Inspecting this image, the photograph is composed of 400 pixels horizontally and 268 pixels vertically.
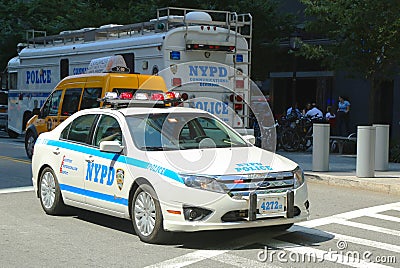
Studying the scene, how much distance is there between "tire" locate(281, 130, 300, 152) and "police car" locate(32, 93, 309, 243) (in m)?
11.5

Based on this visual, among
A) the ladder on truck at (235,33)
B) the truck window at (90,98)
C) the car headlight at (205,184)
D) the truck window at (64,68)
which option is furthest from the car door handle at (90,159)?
the truck window at (64,68)

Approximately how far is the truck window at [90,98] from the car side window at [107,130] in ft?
18.2

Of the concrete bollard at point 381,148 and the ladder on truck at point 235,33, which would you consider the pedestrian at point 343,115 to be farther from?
the concrete bollard at point 381,148

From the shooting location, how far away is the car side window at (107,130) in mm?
8695

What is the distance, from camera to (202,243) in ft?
25.8

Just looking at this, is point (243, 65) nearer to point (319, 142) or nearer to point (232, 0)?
point (319, 142)

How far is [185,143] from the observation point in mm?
8438

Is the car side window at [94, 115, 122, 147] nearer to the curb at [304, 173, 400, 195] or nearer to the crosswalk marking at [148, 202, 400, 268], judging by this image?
the crosswalk marking at [148, 202, 400, 268]

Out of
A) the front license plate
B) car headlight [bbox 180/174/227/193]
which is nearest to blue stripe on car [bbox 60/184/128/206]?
car headlight [bbox 180/174/227/193]

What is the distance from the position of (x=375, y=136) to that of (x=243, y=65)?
452cm

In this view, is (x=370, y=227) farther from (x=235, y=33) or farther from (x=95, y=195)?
(x=235, y=33)

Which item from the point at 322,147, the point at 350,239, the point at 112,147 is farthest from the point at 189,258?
the point at 322,147

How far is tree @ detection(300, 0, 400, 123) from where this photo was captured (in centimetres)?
1878

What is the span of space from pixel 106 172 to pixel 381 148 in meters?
8.16
